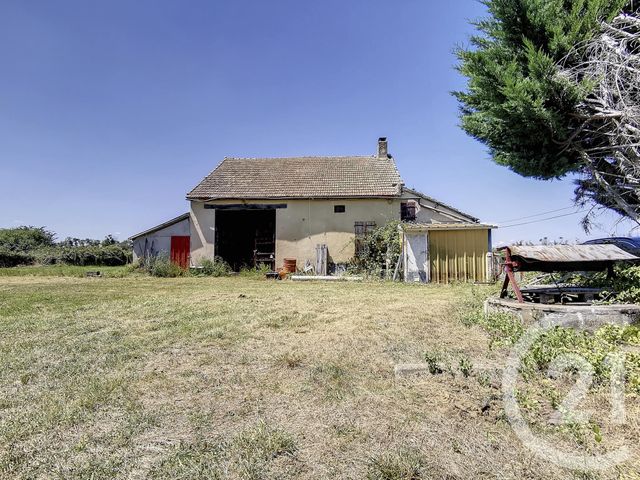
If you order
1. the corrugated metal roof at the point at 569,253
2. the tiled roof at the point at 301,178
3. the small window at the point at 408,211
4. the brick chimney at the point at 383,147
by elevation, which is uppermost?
the brick chimney at the point at 383,147

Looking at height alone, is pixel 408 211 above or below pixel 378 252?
above

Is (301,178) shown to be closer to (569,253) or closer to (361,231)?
(361,231)

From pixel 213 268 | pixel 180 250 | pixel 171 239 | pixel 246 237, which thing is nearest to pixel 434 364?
pixel 213 268

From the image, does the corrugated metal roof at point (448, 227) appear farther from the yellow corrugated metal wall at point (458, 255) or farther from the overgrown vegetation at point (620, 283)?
the overgrown vegetation at point (620, 283)

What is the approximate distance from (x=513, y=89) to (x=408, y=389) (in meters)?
6.47

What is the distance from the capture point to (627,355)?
3521mm

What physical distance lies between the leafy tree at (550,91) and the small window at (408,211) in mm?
8872

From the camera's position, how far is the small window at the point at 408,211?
17.8 meters

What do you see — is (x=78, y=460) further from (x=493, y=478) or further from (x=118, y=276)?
(x=118, y=276)

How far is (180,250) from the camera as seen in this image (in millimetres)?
17562

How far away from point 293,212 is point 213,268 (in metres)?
4.46

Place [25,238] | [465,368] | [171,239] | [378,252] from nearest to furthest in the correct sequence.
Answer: [465,368], [378,252], [171,239], [25,238]

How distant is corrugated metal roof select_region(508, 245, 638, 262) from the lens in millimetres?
5410

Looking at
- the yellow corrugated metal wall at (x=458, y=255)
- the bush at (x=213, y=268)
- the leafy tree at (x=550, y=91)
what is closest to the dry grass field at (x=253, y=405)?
the leafy tree at (x=550, y=91)
